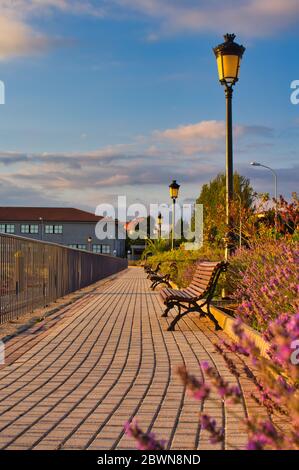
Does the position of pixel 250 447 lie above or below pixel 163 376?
above

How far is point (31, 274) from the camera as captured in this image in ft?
43.0

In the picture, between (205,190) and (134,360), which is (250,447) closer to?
(134,360)

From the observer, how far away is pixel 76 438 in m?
4.44

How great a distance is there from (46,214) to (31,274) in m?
90.8

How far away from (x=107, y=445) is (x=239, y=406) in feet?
4.78

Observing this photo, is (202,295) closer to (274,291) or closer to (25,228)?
(274,291)

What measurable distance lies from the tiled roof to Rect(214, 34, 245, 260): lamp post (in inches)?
3381

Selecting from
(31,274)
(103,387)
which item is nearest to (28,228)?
(31,274)

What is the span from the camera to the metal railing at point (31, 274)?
1095 cm

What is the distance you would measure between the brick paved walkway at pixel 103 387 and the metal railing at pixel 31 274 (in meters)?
0.89

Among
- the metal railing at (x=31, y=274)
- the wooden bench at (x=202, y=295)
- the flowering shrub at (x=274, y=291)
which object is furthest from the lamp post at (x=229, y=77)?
the metal railing at (x=31, y=274)

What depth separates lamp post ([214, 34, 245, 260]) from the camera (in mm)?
12977

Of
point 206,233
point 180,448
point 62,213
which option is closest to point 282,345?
A: point 180,448

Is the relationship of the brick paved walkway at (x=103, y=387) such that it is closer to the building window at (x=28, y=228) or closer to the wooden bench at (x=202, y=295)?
the wooden bench at (x=202, y=295)
